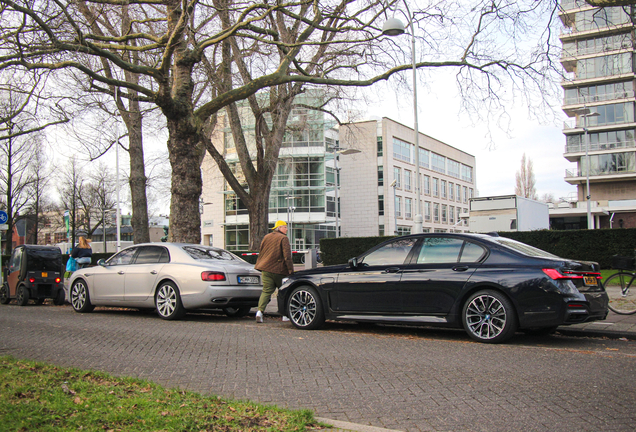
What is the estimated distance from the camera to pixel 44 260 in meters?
14.8

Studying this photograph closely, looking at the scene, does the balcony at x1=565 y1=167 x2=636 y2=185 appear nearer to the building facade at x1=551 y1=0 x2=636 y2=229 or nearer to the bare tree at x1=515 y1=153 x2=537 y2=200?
the building facade at x1=551 y1=0 x2=636 y2=229

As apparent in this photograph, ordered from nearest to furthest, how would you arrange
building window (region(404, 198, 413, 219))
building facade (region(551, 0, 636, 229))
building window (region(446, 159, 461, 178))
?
building facade (region(551, 0, 636, 229)) → building window (region(404, 198, 413, 219)) → building window (region(446, 159, 461, 178))

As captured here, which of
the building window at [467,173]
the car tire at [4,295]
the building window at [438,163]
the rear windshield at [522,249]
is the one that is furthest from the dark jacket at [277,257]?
the building window at [467,173]

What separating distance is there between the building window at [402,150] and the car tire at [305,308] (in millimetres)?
53487

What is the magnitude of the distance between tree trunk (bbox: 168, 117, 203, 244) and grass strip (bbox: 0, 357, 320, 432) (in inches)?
402

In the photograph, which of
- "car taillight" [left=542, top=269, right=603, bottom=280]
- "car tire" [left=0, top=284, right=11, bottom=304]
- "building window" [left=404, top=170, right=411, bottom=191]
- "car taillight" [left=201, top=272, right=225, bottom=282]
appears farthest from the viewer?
"building window" [left=404, top=170, right=411, bottom=191]

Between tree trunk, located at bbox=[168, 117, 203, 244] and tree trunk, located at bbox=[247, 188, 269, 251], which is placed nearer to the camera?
tree trunk, located at bbox=[168, 117, 203, 244]

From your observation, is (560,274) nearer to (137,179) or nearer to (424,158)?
(137,179)

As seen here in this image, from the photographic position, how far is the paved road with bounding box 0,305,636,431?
4.27 metres

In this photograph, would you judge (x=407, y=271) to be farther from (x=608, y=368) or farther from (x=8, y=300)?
(x=8, y=300)

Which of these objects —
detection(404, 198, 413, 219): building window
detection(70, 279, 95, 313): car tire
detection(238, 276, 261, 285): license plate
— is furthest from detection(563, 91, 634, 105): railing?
detection(70, 279, 95, 313): car tire

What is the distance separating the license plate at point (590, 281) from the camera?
7102 mm

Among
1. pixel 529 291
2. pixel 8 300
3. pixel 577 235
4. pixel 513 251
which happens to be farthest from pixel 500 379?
pixel 577 235

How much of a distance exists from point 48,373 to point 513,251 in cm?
585
